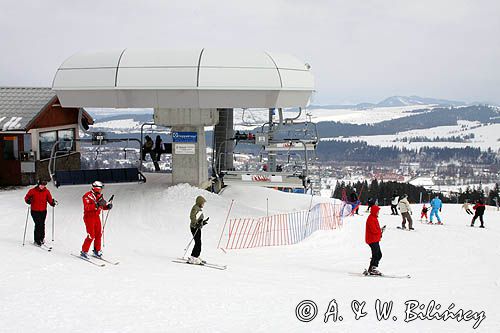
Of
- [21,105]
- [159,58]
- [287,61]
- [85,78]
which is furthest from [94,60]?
[287,61]

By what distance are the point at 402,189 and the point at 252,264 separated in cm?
6467

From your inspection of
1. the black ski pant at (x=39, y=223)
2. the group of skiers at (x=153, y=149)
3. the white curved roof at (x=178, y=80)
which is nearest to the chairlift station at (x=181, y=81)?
the white curved roof at (x=178, y=80)

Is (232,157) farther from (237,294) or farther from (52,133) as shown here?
(237,294)

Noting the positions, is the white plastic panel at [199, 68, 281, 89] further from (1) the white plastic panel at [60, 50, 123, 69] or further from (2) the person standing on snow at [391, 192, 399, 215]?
(2) the person standing on snow at [391, 192, 399, 215]

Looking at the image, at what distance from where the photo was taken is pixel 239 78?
1738 centimetres

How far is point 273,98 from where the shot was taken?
58.3 ft

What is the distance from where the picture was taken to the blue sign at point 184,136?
19.2 m

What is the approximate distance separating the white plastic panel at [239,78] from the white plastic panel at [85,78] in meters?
3.19

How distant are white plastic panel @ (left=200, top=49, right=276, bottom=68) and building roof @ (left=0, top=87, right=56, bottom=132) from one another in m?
7.65

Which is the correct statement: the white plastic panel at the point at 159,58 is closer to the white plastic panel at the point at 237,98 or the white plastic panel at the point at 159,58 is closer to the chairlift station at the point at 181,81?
the chairlift station at the point at 181,81

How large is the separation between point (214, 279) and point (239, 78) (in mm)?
9581

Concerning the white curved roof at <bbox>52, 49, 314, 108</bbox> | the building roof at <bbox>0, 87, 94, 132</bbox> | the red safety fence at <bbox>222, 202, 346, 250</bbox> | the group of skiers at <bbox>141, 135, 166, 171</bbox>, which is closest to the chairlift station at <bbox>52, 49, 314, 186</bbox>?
the white curved roof at <bbox>52, 49, 314, 108</bbox>

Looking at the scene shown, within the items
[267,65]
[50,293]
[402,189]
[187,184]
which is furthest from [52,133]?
[402,189]

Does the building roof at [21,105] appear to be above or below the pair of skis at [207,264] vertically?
above
